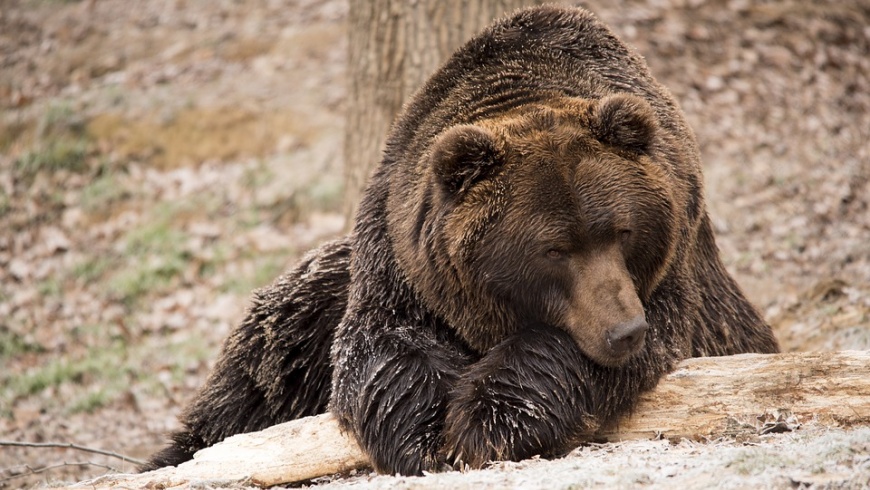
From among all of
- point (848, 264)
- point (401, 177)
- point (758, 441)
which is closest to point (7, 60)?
point (401, 177)

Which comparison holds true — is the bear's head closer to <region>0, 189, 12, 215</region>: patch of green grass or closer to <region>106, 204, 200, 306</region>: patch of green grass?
<region>106, 204, 200, 306</region>: patch of green grass

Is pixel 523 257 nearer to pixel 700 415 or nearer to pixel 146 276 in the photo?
pixel 700 415

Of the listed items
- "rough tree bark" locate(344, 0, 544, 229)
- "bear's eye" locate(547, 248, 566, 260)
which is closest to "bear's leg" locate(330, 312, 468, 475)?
"bear's eye" locate(547, 248, 566, 260)

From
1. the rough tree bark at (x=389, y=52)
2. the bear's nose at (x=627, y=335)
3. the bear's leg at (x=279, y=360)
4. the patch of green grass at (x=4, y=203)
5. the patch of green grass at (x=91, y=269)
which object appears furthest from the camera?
the patch of green grass at (x=4, y=203)

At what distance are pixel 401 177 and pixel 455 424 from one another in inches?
58.6

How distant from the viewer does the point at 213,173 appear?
11984 millimetres

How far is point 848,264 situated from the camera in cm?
898

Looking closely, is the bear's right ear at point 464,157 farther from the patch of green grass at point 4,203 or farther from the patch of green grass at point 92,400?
the patch of green grass at point 4,203

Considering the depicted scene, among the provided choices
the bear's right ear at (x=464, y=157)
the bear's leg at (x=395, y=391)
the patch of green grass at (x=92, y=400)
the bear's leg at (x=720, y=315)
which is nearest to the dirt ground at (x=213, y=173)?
the patch of green grass at (x=92, y=400)

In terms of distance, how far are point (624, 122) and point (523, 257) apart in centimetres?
84

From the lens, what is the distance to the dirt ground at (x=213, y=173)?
29.8 ft

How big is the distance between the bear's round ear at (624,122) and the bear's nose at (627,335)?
0.95 meters

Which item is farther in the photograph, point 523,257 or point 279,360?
point 279,360

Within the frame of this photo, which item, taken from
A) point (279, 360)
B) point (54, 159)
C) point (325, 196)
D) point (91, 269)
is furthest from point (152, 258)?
point (279, 360)
